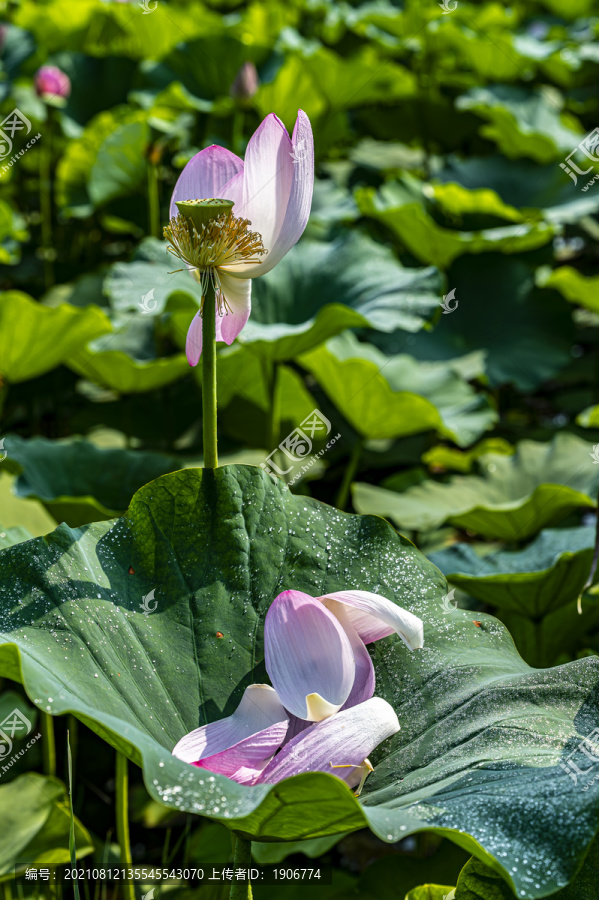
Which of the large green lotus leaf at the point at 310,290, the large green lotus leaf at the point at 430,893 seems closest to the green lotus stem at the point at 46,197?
the large green lotus leaf at the point at 310,290

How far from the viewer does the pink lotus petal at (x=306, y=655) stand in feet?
2.34

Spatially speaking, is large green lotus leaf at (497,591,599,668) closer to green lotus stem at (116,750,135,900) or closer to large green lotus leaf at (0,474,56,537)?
green lotus stem at (116,750,135,900)

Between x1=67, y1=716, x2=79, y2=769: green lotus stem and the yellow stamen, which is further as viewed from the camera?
x1=67, y1=716, x2=79, y2=769: green lotus stem

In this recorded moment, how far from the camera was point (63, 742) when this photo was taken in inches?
74.5

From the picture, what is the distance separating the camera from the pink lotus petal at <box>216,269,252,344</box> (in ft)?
2.59

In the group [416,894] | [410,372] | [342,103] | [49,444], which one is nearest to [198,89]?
[342,103]

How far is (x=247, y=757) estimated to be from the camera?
2.28 feet

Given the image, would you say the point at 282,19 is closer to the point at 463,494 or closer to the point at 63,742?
the point at 463,494

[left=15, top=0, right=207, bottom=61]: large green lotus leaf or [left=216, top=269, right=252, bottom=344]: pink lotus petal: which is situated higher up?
[left=216, top=269, right=252, bottom=344]: pink lotus petal

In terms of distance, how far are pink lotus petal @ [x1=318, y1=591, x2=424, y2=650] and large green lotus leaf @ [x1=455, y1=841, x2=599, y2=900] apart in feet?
0.77

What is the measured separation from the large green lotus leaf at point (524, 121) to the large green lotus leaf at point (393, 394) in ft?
3.70

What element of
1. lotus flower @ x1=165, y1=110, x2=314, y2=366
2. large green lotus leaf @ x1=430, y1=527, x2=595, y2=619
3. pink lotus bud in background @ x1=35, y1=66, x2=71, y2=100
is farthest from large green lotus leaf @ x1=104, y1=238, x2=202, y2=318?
lotus flower @ x1=165, y1=110, x2=314, y2=366

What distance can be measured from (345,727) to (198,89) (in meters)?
3.14

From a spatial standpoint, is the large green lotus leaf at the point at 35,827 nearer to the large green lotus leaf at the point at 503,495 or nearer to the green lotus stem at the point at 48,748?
the green lotus stem at the point at 48,748
